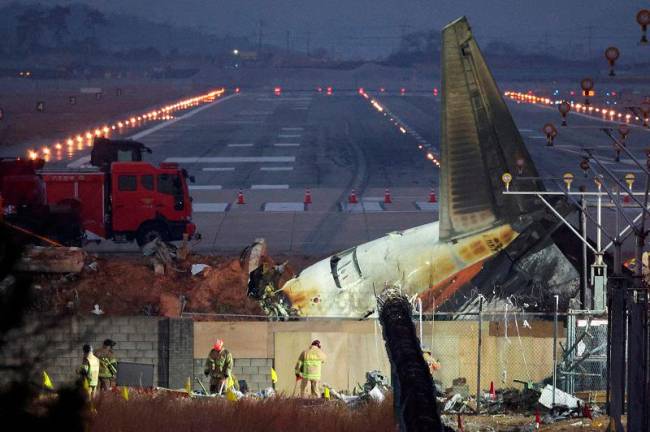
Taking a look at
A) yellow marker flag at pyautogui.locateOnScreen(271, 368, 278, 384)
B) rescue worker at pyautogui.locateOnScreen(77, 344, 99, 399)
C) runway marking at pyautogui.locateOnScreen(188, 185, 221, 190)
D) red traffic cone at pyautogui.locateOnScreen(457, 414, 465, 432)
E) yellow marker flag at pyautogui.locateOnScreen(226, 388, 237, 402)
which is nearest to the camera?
red traffic cone at pyautogui.locateOnScreen(457, 414, 465, 432)

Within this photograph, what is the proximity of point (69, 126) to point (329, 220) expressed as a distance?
58.8 m

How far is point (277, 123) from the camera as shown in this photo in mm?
112812

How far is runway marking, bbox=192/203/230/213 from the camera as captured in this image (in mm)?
53500

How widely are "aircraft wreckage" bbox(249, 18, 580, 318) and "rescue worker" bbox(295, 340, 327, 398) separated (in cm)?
288

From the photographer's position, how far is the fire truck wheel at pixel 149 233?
141ft

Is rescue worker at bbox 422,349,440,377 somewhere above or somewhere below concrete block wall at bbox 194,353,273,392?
above

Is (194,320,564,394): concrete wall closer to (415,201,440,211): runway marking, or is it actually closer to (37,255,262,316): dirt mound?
(37,255,262,316): dirt mound

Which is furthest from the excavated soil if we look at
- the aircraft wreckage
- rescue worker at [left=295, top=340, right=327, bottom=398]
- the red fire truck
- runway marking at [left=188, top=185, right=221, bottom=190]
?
runway marking at [left=188, top=185, right=221, bottom=190]

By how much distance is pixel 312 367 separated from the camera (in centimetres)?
2591

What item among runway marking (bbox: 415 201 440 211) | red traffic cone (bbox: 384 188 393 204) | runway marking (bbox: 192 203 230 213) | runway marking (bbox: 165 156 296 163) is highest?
runway marking (bbox: 165 156 296 163)

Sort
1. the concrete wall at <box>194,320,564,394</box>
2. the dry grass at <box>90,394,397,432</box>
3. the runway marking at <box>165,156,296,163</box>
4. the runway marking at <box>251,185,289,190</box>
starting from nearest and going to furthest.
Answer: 1. the dry grass at <box>90,394,397,432</box>
2. the concrete wall at <box>194,320,564,394</box>
3. the runway marking at <box>251,185,289,190</box>
4. the runway marking at <box>165,156,296,163</box>

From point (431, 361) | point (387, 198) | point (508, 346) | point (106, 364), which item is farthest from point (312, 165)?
point (431, 361)

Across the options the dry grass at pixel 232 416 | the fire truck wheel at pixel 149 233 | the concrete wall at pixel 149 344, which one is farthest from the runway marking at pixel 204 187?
the dry grass at pixel 232 416

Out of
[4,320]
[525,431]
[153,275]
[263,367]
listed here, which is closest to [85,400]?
[4,320]
